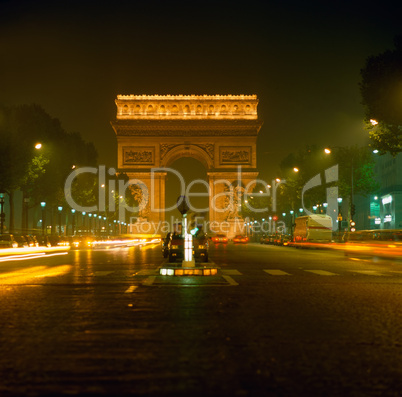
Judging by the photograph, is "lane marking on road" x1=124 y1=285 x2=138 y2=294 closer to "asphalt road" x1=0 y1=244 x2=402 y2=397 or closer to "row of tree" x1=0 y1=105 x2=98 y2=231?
"asphalt road" x1=0 y1=244 x2=402 y2=397

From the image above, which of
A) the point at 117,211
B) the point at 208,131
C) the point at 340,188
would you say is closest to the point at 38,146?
the point at 340,188

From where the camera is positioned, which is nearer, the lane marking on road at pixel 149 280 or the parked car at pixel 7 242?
the lane marking on road at pixel 149 280

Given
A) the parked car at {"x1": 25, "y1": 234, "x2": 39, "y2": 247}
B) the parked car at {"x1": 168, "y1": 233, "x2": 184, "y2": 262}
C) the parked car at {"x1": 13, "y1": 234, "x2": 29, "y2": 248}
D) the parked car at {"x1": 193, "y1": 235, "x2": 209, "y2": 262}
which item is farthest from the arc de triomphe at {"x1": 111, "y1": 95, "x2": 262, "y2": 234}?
the parked car at {"x1": 193, "y1": 235, "x2": 209, "y2": 262}

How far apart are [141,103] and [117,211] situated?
2393 cm

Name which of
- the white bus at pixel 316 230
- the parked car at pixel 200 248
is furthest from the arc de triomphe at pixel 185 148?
the parked car at pixel 200 248

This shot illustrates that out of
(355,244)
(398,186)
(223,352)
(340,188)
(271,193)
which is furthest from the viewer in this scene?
(271,193)

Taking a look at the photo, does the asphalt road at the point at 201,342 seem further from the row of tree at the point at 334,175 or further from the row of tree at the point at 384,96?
the row of tree at the point at 334,175

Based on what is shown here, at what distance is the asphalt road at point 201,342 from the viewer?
515 cm

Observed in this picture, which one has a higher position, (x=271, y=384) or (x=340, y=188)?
(x=340, y=188)

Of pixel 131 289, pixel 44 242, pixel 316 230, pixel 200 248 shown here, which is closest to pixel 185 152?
pixel 316 230

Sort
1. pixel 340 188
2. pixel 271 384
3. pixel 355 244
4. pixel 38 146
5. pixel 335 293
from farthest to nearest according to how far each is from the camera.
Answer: pixel 340 188
pixel 38 146
pixel 355 244
pixel 335 293
pixel 271 384

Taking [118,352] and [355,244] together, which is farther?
[355,244]

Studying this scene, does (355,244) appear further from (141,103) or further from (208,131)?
(141,103)

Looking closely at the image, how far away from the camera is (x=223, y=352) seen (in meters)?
6.45
